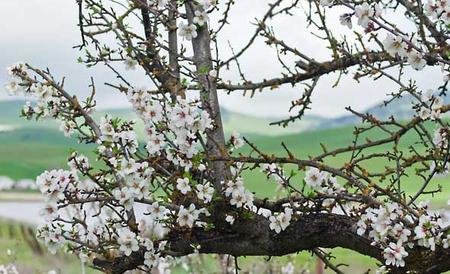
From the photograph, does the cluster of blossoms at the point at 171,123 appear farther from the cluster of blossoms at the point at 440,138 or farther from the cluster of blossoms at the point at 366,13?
the cluster of blossoms at the point at 440,138

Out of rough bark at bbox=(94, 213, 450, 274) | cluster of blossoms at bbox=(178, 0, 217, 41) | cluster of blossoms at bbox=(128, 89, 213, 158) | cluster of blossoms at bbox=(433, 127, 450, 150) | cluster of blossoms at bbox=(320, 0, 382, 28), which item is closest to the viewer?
cluster of blossoms at bbox=(320, 0, 382, 28)

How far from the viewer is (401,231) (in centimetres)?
352

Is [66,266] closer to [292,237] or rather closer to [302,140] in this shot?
[292,237]

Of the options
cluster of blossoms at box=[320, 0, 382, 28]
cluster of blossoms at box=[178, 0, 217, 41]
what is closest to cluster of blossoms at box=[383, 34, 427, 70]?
cluster of blossoms at box=[320, 0, 382, 28]

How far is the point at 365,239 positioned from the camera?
372 cm

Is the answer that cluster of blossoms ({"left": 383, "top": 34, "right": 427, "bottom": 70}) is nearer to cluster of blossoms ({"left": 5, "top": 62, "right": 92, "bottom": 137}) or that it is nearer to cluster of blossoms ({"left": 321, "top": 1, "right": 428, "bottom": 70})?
cluster of blossoms ({"left": 321, "top": 1, "right": 428, "bottom": 70})

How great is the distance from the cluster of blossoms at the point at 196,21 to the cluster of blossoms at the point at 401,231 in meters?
1.27

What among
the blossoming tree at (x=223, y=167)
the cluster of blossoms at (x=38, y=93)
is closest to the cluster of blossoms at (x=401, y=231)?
the blossoming tree at (x=223, y=167)

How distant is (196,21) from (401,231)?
142 centimetres

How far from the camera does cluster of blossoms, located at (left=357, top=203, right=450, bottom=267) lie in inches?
137

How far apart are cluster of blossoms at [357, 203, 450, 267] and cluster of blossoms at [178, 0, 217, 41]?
1274 millimetres

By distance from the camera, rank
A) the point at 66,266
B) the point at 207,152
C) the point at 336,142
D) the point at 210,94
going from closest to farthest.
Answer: the point at 207,152 → the point at 210,94 → the point at 66,266 → the point at 336,142

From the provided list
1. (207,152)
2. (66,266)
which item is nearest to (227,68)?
(207,152)

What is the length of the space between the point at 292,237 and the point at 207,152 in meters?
0.60
